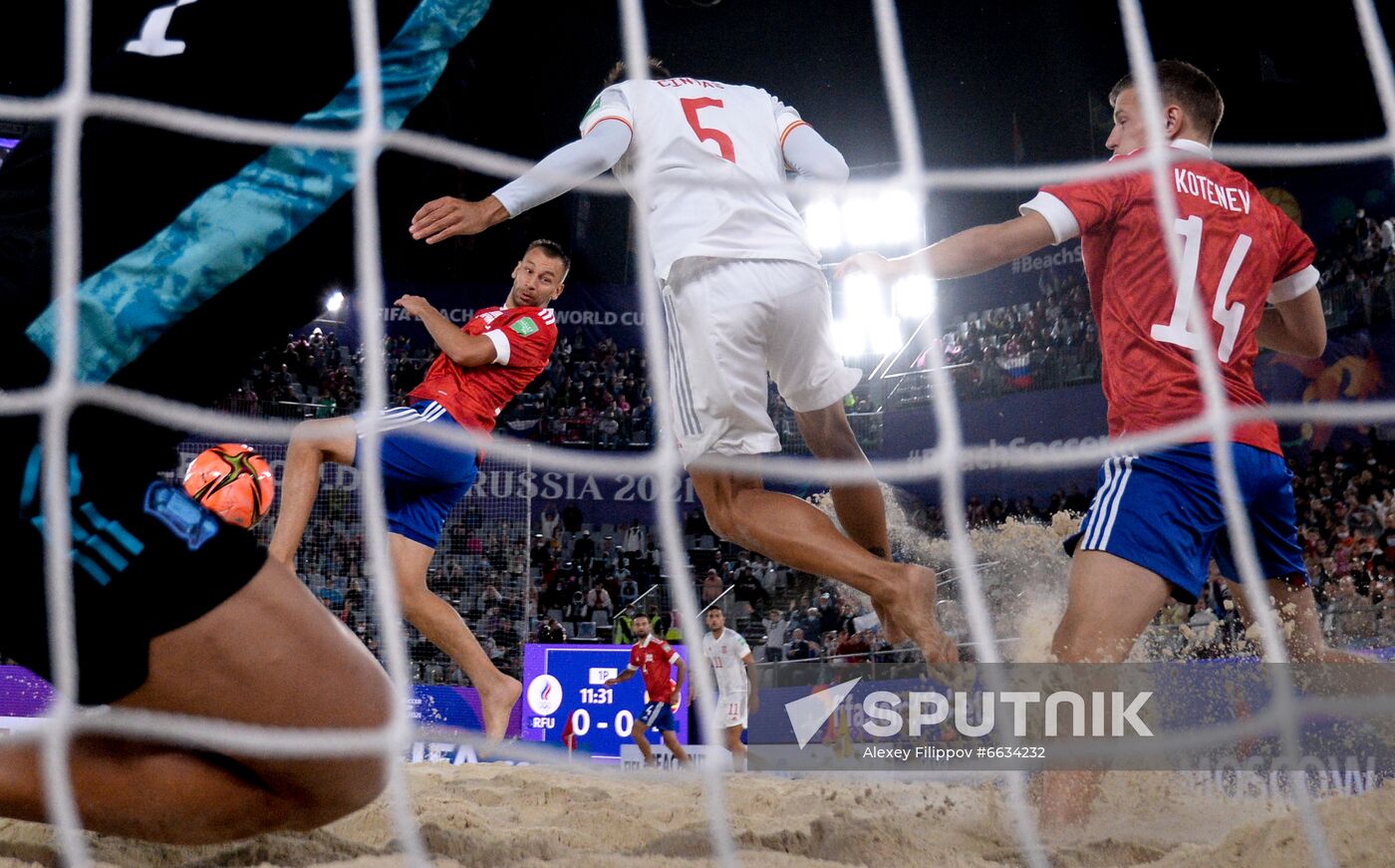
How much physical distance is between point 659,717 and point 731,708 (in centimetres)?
53

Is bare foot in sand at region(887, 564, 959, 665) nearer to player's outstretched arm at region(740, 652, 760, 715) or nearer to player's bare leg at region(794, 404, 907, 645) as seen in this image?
player's bare leg at region(794, 404, 907, 645)

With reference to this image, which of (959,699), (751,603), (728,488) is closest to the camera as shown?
(728,488)

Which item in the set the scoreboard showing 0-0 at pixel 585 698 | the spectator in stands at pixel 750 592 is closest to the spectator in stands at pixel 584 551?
the spectator in stands at pixel 750 592

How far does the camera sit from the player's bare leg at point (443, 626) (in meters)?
3.71

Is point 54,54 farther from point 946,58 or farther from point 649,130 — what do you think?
point 946,58

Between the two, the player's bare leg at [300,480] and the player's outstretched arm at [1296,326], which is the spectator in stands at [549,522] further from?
the player's outstretched arm at [1296,326]

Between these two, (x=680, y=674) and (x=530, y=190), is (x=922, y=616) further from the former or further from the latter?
(x=680, y=674)

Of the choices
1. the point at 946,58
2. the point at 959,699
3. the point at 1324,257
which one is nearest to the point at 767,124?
the point at 959,699

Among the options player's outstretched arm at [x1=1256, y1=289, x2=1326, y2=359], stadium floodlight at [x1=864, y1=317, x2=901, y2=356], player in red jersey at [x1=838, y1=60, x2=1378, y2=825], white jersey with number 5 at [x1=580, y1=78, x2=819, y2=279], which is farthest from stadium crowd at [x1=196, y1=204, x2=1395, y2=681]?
white jersey with number 5 at [x1=580, y1=78, x2=819, y2=279]

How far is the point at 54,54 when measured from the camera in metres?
1.62

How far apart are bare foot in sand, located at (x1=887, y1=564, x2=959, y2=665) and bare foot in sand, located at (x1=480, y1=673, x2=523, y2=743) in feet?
5.79

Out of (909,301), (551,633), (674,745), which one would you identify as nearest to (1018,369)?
(909,301)

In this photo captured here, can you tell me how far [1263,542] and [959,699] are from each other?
1226 millimetres

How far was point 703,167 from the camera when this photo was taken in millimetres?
2705
